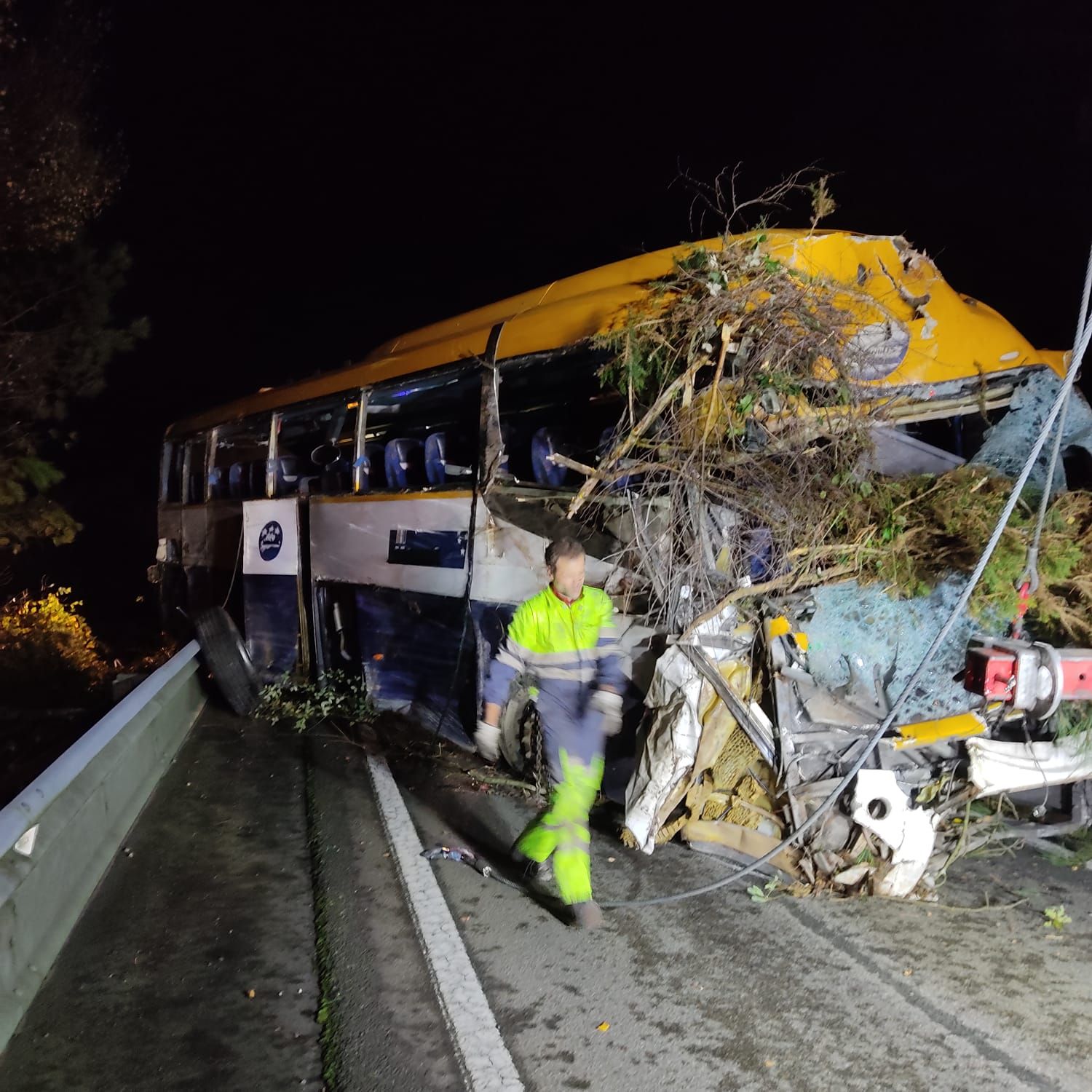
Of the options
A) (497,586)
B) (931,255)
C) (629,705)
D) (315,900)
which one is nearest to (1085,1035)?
(629,705)

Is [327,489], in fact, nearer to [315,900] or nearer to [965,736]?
[315,900]

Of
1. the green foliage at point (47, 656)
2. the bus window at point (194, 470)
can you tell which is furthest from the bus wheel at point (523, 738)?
the green foliage at point (47, 656)

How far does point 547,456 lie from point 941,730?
285 cm

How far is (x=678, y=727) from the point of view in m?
4.24

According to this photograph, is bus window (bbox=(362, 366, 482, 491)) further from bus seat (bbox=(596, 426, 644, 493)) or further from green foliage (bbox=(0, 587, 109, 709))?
green foliage (bbox=(0, 587, 109, 709))

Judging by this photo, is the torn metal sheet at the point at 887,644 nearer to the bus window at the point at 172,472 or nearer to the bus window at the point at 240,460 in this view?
the bus window at the point at 240,460

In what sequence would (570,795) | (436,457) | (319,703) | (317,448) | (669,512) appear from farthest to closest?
(317,448), (319,703), (436,457), (669,512), (570,795)

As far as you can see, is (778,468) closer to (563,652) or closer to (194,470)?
(563,652)

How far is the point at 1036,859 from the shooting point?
15.2 feet

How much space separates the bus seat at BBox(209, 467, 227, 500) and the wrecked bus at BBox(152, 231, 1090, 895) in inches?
148

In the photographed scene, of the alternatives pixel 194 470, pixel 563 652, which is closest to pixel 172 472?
pixel 194 470

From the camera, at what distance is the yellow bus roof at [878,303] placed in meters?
4.59

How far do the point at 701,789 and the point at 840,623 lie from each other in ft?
3.81

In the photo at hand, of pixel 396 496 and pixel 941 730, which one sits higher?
pixel 396 496
